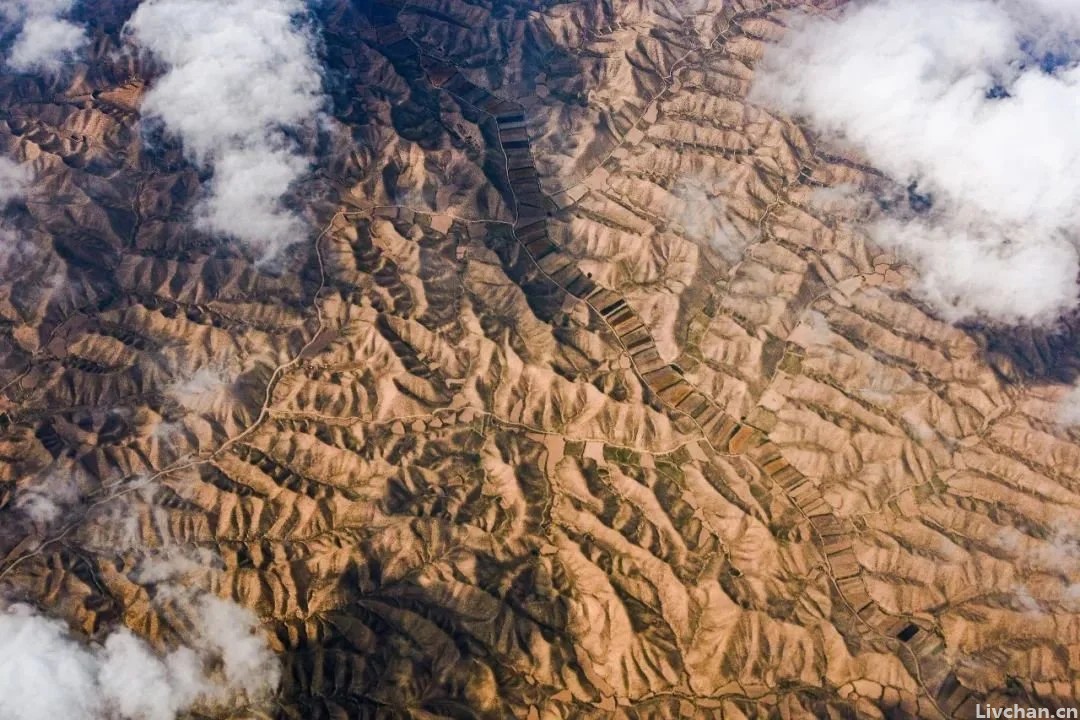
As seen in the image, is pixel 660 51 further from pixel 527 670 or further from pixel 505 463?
pixel 527 670

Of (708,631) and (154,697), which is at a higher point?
(708,631)

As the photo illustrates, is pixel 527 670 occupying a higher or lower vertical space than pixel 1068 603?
lower

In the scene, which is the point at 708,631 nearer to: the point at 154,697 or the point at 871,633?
the point at 871,633

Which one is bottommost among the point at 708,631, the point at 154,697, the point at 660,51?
the point at 154,697

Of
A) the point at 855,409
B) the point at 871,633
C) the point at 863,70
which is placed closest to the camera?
the point at 871,633

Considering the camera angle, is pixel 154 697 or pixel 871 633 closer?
pixel 154 697

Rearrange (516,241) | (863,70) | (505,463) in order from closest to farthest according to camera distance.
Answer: (505,463)
(516,241)
(863,70)

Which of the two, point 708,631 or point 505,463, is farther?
point 505,463

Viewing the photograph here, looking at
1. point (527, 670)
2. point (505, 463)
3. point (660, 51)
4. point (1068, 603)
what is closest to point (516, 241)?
point (505, 463)

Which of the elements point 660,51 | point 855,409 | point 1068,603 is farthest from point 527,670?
point 660,51
